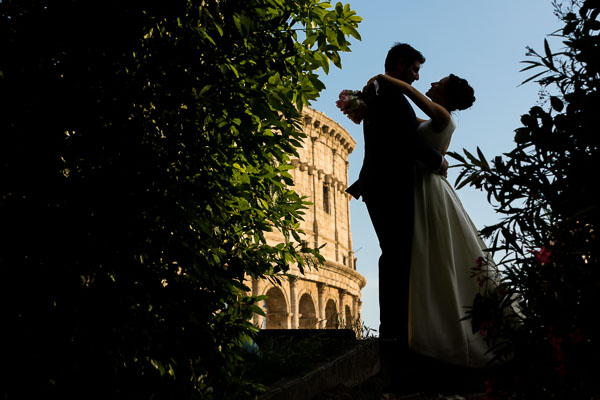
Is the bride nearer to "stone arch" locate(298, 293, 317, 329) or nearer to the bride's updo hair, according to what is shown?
the bride's updo hair

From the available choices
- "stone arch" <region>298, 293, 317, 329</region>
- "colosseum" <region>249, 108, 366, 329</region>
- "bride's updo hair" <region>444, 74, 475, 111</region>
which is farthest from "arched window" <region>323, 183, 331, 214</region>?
"bride's updo hair" <region>444, 74, 475, 111</region>

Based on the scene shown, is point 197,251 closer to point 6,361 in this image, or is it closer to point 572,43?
point 6,361

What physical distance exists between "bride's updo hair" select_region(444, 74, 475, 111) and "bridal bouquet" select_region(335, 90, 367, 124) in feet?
2.17

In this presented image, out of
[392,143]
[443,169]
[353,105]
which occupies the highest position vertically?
[353,105]

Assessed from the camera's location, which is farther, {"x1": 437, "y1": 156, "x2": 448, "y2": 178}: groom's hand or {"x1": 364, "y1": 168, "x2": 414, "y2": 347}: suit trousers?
{"x1": 437, "y1": 156, "x2": 448, "y2": 178}: groom's hand

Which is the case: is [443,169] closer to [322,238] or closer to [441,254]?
[441,254]

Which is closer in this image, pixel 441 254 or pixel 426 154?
pixel 441 254

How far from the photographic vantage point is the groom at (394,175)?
14.3ft

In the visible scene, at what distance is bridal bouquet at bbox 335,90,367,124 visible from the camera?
15.3 ft

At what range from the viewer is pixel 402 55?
4480 mm

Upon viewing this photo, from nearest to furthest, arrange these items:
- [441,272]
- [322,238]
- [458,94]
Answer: [441,272] → [458,94] → [322,238]

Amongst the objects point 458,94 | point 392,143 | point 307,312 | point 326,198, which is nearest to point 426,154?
point 392,143

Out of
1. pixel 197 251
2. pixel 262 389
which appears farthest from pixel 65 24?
pixel 262 389

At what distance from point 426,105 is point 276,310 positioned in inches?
1358
